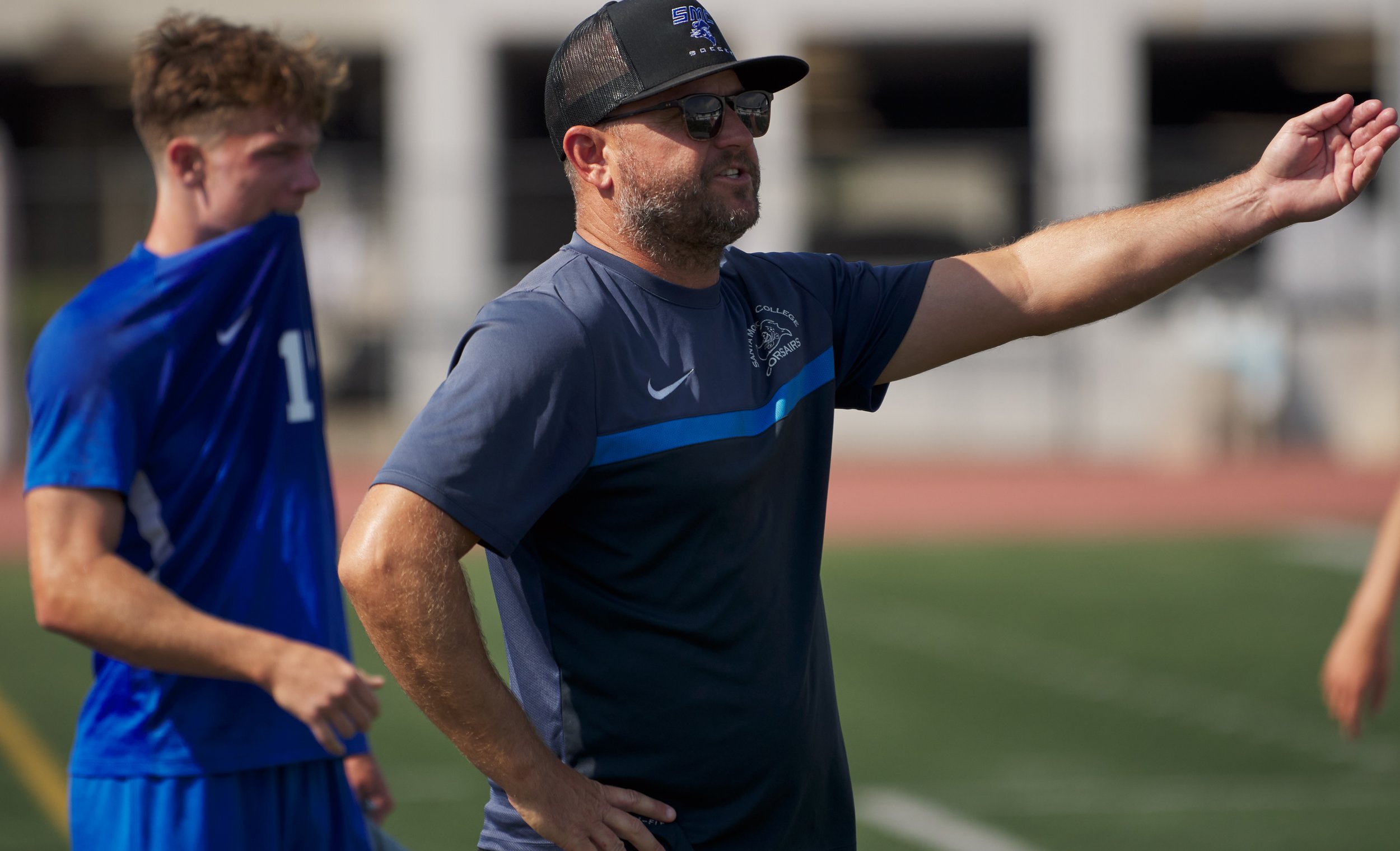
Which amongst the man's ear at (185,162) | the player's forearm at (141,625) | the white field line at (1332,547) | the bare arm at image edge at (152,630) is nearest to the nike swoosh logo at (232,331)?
the man's ear at (185,162)

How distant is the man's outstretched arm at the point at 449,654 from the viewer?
262 cm

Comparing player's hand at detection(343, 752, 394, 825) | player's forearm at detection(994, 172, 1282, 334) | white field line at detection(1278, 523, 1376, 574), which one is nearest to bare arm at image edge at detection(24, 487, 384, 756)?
player's hand at detection(343, 752, 394, 825)

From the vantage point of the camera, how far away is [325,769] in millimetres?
3508

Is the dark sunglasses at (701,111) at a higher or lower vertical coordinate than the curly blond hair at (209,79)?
lower

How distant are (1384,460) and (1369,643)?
1795cm

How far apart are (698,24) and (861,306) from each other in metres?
0.67

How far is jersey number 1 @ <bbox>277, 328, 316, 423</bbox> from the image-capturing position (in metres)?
3.57

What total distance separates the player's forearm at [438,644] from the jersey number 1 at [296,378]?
35.6 inches

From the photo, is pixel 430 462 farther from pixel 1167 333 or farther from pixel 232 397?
pixel 1167 333

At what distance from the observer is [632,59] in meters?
2.90

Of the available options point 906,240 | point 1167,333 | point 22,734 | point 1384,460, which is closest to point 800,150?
point 906,240

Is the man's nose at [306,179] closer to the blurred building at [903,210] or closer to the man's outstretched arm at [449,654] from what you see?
the man's outstretched arm at [449,654]

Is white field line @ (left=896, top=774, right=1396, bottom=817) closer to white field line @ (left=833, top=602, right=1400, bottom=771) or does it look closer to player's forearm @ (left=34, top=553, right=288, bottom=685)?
white field line @ (left=833, top=602, right=1400, bottom=771)

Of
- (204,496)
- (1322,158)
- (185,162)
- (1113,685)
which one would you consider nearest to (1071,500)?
(1113,685)
